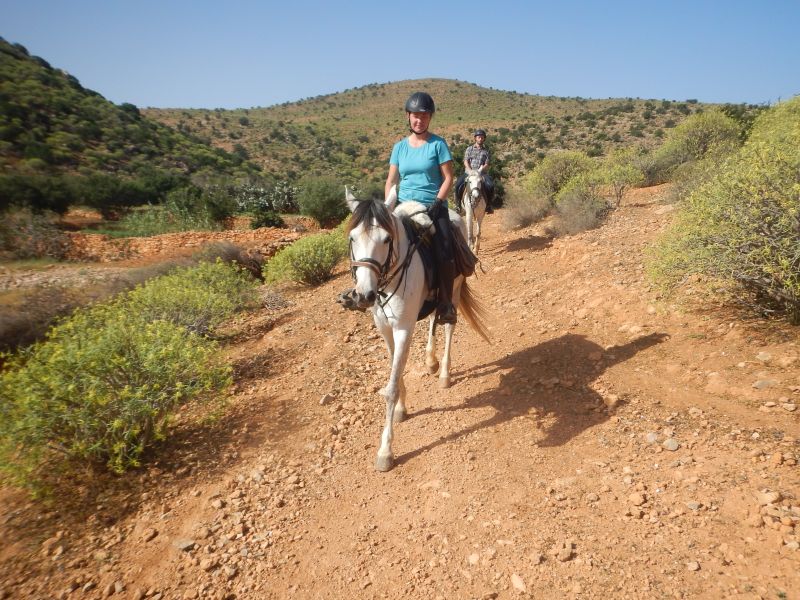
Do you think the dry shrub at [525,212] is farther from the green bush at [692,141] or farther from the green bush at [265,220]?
the green bush at [265,220]

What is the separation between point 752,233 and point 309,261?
7755 mm

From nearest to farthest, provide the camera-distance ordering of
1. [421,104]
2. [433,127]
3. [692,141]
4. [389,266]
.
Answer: [389,266] < [421,104] < [692,141] < [433,127]

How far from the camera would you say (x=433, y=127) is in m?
51.2

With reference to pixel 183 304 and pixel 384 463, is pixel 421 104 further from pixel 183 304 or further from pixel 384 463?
pixel 183 304

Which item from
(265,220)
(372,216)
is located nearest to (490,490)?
(372,216)

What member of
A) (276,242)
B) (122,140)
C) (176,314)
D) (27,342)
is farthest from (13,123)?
(176,314)

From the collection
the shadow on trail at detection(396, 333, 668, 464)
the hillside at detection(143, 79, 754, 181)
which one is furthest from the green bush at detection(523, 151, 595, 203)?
the hillside at detection(143, 79, 754, 181)

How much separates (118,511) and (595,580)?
11.2 feet

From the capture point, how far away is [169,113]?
5706cm

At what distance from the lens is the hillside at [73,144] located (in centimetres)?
2122

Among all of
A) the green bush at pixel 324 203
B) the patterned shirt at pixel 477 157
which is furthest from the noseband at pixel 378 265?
the green bush at pixel 324 203

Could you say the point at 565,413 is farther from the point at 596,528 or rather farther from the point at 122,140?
the point at 122,140

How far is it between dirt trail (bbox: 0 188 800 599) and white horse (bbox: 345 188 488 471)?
0.60 meters

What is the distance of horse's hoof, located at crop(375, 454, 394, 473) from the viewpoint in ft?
11.0
